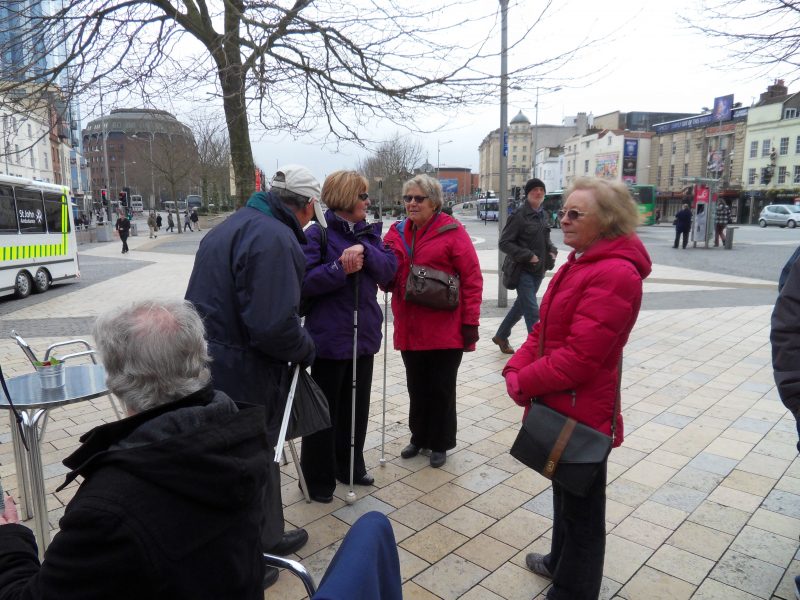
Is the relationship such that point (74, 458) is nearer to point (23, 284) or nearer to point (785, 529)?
point (785, 529)

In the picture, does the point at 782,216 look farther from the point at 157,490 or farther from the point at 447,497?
the point at 157,490

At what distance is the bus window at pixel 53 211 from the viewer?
48.5 feet

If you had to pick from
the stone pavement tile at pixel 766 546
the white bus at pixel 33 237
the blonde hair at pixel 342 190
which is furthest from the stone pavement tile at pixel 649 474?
the white bus at pixel 33 237

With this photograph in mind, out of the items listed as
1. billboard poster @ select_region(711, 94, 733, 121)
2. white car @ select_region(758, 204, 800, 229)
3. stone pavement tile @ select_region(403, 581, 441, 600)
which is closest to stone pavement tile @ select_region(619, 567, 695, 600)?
stone pavement tile @ select_region(403, 581, 441, 600)

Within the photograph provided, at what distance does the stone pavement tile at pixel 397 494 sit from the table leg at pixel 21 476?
6.55ft

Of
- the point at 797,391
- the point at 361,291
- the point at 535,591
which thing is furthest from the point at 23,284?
the point at 797,391

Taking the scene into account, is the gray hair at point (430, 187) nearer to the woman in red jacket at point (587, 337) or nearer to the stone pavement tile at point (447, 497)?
the woman in red jacket at point (587, 337)

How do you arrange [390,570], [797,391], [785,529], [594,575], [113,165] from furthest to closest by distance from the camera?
[113,165] → [785,529] → [594,575] → [797,391] → [390,570]

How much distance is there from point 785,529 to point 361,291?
270 centimetres

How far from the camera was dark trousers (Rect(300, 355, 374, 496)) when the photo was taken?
135 inches

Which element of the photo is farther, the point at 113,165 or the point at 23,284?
the point at 113,165

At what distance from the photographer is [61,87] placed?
254 inches

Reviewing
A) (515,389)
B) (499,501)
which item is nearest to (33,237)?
(499,501)

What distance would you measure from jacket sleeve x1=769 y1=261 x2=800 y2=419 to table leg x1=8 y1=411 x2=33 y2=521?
3.63m
